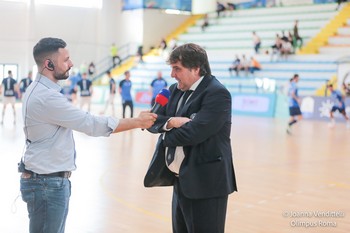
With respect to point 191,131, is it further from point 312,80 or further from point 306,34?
point 306,34

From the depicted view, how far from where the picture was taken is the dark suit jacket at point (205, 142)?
3.83m

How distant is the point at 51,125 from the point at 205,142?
1012 mm

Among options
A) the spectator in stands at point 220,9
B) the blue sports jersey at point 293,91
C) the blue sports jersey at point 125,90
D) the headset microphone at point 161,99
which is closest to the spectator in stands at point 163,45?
the spectator in stands at point 220,9

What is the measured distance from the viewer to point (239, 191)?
8820 millimetres

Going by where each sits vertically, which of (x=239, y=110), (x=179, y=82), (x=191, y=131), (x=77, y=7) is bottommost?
(x=239, y=110)

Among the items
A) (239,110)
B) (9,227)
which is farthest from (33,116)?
(239,110)

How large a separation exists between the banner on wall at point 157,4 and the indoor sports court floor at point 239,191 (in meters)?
24.9

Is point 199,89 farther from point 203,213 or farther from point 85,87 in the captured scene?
point 85,87

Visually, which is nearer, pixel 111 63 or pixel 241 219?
pixel 241 219

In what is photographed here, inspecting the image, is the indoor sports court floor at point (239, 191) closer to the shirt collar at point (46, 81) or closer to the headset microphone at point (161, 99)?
the shirt collar at point (46, 81)

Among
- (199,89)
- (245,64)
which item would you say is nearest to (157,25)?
(245,64)

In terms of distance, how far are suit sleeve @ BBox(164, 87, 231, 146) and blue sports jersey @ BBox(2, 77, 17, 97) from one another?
1812 centimetres

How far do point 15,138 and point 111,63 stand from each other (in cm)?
2480

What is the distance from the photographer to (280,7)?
36844mm
